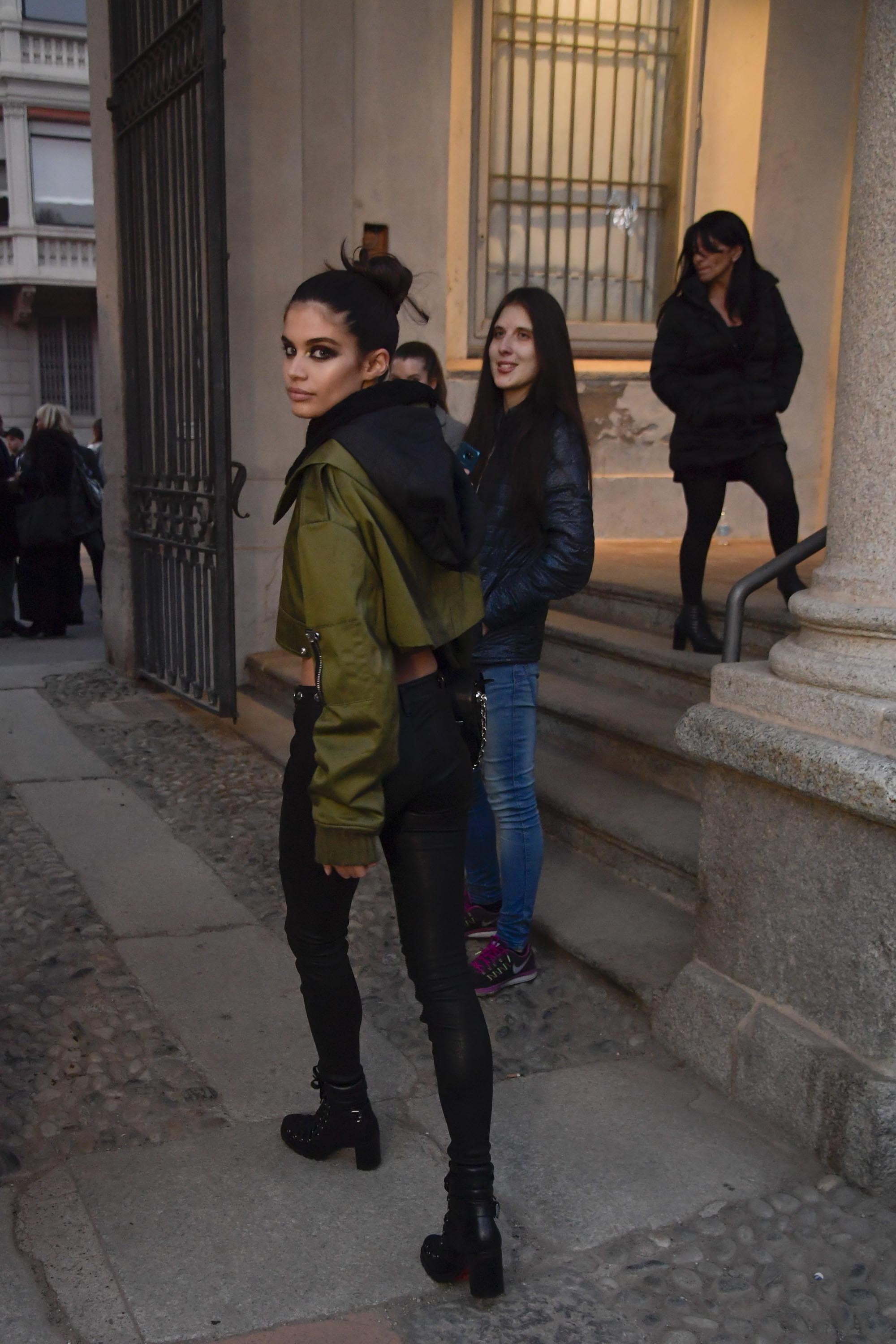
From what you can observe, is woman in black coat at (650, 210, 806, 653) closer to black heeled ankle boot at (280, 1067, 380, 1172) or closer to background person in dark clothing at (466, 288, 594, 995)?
background person in dark clothing at (466, 288, 594, 995)

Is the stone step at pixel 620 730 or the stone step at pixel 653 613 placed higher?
the stone step at pixel 653 613

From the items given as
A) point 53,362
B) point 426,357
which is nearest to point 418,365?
point 426,357

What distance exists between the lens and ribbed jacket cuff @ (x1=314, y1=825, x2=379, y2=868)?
6.93 ft

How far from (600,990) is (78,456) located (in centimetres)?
715

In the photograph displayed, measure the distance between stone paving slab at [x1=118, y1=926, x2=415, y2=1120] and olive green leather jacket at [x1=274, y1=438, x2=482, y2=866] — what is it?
1.18m

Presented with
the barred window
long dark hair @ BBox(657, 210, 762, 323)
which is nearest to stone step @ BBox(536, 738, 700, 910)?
long dark hair @ BBox(657, 210, 762, 323)

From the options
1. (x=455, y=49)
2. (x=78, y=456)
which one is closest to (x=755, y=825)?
(x=455, y=49)

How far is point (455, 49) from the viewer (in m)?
7.50

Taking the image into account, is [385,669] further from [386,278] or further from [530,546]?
[530,546]

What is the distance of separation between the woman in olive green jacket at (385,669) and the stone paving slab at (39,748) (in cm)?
358

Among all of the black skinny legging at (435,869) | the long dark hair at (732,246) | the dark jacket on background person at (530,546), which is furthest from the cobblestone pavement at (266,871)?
the long dark hair at (732,246)

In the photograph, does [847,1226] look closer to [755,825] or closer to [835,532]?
[755,825]

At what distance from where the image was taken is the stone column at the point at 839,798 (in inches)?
106

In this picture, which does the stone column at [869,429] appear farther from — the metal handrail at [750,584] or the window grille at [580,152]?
the window grille at [580,152]
